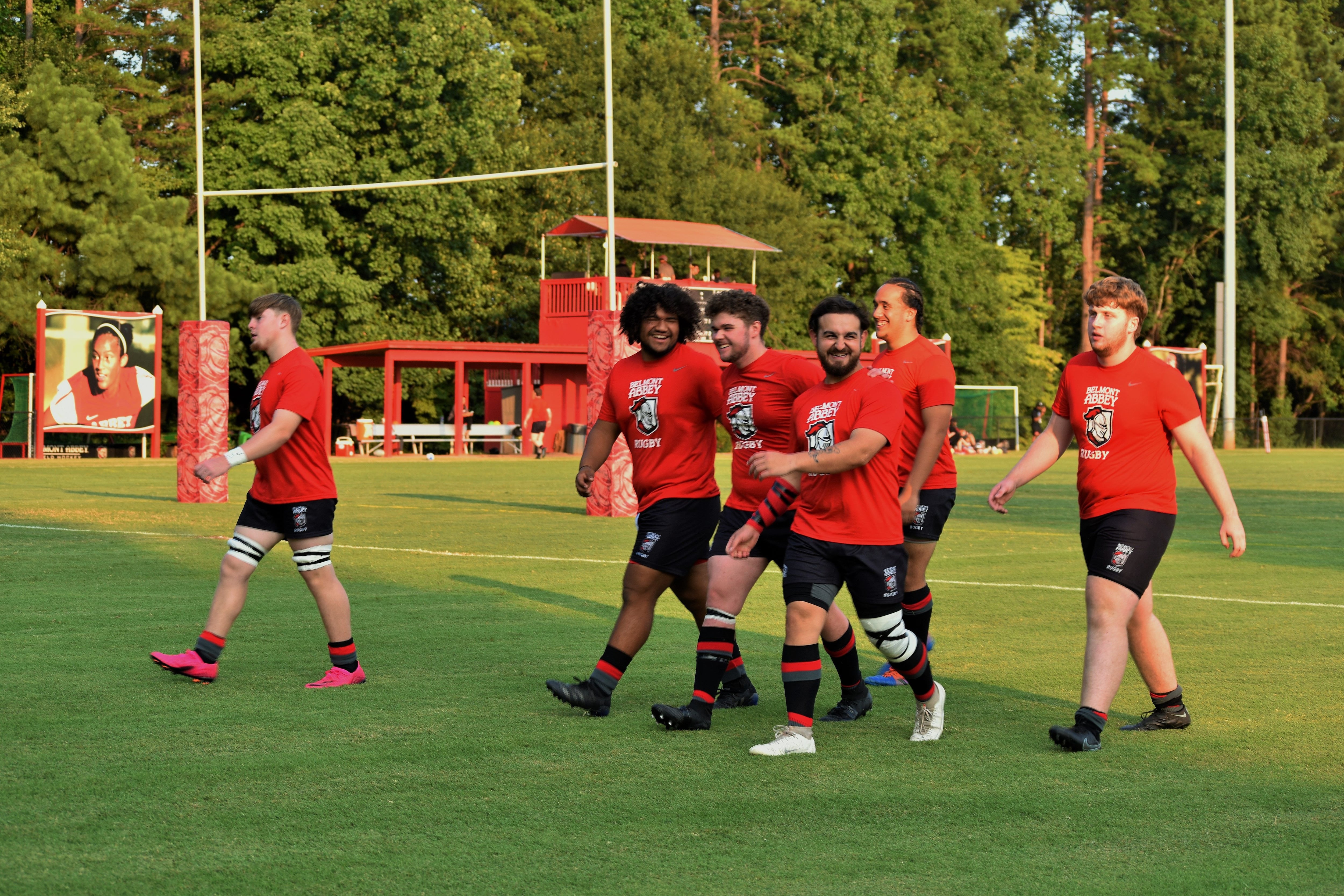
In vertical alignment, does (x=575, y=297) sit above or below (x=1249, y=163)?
below

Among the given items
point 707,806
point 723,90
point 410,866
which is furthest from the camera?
point 723,90

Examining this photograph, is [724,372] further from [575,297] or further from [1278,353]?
[1278,353]

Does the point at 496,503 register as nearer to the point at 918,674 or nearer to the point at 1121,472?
the point at 918,674

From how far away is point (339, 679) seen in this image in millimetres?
7312

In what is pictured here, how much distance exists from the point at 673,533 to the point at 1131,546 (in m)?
1.91

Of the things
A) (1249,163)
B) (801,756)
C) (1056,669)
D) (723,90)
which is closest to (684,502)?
(801,756)

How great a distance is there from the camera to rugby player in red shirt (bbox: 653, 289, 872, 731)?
645 cm

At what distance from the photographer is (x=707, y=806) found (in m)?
5.12

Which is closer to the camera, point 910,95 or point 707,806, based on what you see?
point 707,806

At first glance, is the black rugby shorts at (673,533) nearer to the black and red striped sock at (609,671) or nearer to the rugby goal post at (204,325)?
the black and red striped sock at (609,671)

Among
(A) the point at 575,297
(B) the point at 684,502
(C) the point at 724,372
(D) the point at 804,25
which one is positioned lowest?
(B) the point at 684,502

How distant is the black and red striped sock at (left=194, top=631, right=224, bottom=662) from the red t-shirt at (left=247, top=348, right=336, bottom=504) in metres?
0.69

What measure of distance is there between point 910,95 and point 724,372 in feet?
197

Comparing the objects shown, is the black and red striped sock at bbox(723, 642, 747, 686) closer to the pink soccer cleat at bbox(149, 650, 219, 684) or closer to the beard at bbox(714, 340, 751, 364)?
the beard at bbox(714, 340, 751, 364)
